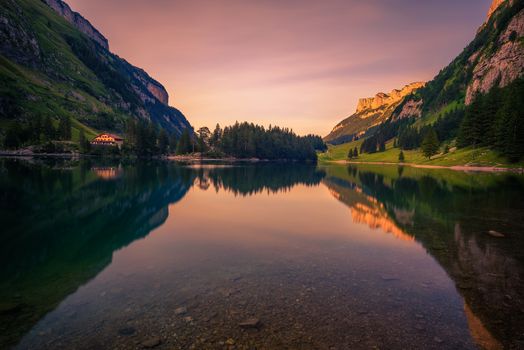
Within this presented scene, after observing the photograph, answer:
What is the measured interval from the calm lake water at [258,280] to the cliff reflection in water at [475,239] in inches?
3.9

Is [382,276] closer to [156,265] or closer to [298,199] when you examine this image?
[156,265]

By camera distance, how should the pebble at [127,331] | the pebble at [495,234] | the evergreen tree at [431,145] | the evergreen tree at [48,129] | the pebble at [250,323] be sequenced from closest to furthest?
the pebble at [127,331] → the pebble at [250,323] → the pebble at [495,234] → the evergreen tree at [431,145] → the evergreen tree at [48,129]

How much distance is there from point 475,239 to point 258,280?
19.5 metres

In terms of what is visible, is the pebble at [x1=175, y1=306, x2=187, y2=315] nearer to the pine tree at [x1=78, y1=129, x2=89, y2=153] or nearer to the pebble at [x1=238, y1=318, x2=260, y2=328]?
the pebble at [x1=238, y1=318, x2=260, y2=328]

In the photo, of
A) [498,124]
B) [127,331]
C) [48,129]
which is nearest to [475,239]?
[127,331]

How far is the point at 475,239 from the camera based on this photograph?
24.6 metres

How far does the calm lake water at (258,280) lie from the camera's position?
1136 centimetres

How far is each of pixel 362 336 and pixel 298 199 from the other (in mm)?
38558

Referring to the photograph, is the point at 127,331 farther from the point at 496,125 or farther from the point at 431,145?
the point at 431,145

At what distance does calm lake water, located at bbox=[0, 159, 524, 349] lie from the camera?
447 inches

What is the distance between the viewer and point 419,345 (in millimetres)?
10766

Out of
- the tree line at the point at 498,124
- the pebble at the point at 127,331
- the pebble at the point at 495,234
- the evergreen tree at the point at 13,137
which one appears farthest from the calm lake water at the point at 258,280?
the evergreen tree at the point at 13,137

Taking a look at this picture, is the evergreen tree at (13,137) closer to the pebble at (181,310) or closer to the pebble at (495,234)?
the pebble at (181,310)

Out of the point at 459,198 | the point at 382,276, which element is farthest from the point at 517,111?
the point at 382,276
